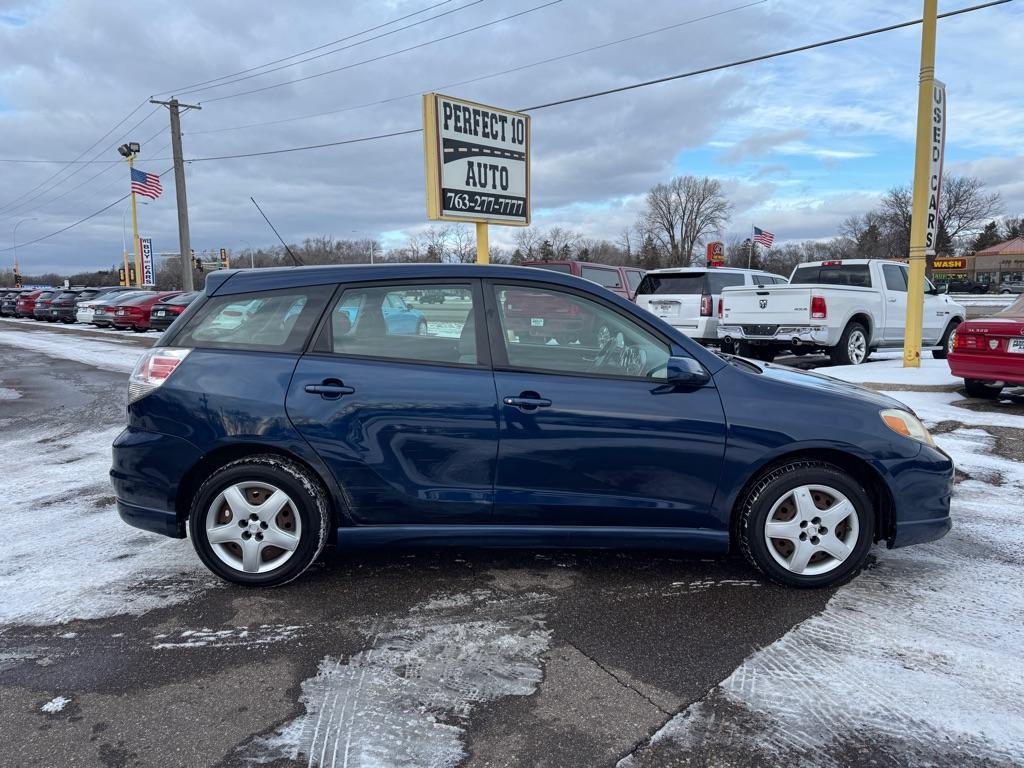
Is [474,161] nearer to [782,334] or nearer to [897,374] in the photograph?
[782,334]

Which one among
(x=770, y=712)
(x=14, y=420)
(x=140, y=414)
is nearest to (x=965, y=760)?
(x=770, y=712)

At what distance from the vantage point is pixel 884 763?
2285 mm

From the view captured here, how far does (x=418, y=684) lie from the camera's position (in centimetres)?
275

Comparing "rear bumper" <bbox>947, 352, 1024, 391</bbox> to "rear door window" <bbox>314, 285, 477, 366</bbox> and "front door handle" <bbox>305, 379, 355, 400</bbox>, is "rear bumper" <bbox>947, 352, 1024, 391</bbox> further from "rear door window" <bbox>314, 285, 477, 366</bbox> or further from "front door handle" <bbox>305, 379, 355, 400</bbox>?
"front door handle" <bbox>305, 379, 355, 400</bbox>

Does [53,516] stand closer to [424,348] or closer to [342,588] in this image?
[342,588]

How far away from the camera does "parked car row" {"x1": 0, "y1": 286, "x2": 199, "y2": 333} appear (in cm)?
2370

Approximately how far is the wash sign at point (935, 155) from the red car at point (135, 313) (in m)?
23.7

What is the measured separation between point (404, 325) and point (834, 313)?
944 centimetres

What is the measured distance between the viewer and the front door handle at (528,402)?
Answer: 340 cm

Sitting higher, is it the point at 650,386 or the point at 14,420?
the point at 650,386

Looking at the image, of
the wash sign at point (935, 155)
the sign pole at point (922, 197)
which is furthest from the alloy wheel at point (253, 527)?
the wash sign at point (935, 155)

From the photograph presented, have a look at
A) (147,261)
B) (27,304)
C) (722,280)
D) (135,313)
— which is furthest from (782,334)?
(147,261)

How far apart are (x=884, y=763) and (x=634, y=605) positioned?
4.23 ft

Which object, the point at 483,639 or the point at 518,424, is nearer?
the point at 483,639
